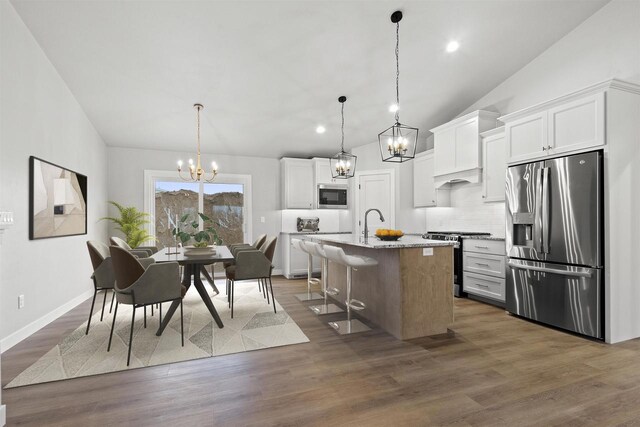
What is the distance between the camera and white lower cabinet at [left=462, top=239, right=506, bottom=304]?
4027mm

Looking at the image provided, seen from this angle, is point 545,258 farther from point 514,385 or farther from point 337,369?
point 337,369

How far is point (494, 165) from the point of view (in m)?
4.30

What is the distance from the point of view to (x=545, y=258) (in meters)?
3.34

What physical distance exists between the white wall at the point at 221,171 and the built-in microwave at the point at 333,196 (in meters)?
0.93

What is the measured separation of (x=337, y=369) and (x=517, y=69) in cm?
453

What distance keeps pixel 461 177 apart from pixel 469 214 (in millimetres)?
704

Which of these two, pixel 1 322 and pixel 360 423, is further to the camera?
pixel 1 322

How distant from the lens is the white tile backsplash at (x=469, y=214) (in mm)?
4680

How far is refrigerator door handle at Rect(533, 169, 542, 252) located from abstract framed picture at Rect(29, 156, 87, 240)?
16.9ft

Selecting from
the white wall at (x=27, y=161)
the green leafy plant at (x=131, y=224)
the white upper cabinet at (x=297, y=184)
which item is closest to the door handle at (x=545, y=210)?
the white upper cabinet at (x=297, y=184)

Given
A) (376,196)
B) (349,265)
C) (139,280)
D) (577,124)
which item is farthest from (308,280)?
(577,124)

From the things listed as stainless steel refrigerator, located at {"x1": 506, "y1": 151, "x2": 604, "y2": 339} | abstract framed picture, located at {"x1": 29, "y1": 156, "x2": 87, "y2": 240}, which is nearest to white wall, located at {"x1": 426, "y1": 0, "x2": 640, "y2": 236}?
stainless steel refrigerator, located at {"x1": 506, "y1": 151, "x2": 604, "y2": 339}

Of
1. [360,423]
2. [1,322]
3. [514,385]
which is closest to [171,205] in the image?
[1,322]

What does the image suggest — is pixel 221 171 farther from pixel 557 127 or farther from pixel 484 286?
pixel 557 127
